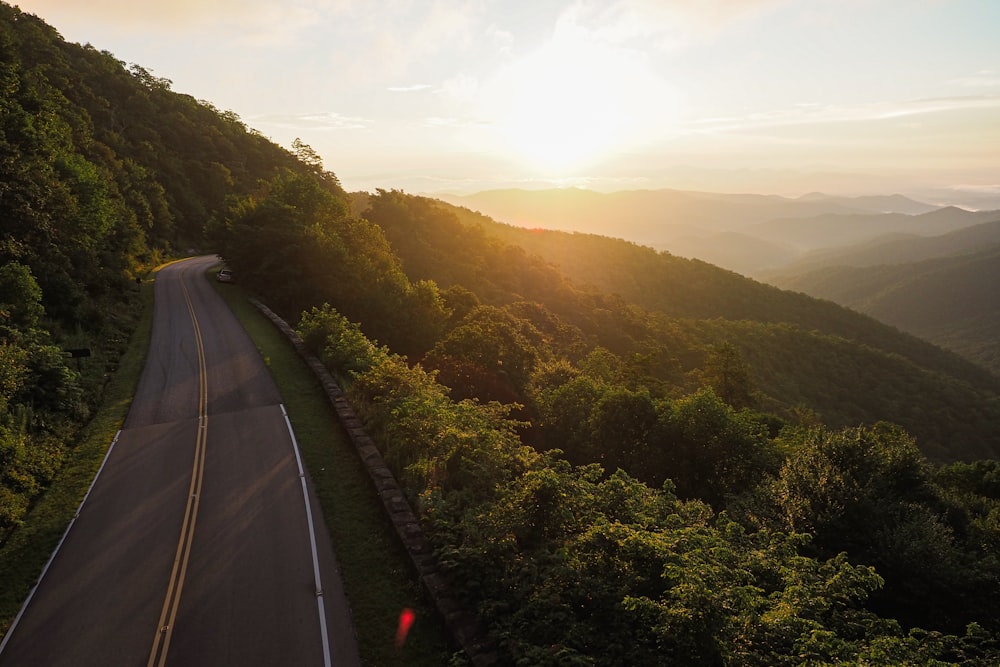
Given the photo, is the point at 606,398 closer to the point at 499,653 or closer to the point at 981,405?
the point at 499,653

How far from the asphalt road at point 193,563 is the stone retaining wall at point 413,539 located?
1726 mm

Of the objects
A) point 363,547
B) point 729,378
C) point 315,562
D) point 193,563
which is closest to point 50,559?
point 193,563

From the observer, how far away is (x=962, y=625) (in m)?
12.1

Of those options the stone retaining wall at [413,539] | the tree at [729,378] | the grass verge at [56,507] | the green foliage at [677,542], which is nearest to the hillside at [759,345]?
the tree at [729,378]

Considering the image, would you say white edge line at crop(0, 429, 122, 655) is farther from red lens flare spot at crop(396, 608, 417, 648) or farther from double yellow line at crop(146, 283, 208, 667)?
red lens flare spot at crop(396, 608, 417, 648)

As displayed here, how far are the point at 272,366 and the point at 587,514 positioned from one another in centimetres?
1854

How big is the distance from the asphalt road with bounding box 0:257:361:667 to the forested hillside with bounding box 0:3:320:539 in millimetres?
2443

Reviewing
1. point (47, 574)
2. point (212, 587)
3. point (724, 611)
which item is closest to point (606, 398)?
point (724, 611)

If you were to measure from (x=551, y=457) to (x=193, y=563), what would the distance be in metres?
11.9

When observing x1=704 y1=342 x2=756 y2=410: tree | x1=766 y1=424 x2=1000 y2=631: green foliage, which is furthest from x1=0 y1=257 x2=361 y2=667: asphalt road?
x1=704 y1=342 x2=756 y2=410: tree

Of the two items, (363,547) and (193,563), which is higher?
(193,563)

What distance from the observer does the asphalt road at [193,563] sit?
960cm

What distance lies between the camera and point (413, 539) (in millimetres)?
11961

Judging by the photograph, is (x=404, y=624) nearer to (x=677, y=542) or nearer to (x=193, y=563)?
(x=193, y=563)
